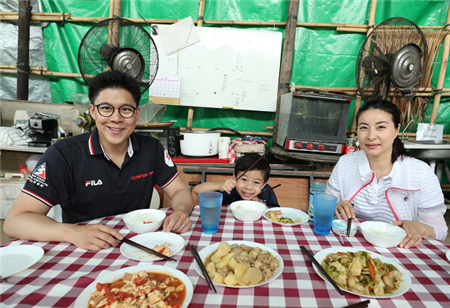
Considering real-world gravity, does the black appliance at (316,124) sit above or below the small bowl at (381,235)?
above

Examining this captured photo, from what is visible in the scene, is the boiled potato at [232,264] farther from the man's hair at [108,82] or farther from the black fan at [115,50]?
the black fan at [115,50]

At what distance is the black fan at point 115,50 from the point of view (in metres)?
2.41

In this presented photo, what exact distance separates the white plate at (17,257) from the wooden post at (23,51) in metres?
3.82

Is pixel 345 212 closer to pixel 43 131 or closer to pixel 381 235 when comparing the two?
pixel 381 235

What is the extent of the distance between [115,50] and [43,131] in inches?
58.3

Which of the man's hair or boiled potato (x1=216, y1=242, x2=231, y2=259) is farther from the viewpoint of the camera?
the man's hair

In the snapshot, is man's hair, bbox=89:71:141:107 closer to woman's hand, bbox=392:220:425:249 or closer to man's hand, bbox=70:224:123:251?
man's hand, bbox=70:224:123:251

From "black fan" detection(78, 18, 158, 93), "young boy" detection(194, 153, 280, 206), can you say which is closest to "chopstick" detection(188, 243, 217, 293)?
"young boy" detection(194, 153, 280, 206)

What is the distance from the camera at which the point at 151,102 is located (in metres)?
3.41

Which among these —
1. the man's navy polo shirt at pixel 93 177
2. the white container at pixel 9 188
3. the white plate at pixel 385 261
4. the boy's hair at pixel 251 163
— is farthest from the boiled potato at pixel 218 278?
the white container at pixel 9 188

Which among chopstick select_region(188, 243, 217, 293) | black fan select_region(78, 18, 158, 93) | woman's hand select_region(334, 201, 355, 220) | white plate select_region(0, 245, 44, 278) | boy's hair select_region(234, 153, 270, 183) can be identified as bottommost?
white plate select_region(0, 245, 44, 278)

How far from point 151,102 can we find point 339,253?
3.07m

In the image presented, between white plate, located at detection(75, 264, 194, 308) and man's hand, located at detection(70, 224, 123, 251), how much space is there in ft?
0.72

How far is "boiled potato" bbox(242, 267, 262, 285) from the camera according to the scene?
771 mm
